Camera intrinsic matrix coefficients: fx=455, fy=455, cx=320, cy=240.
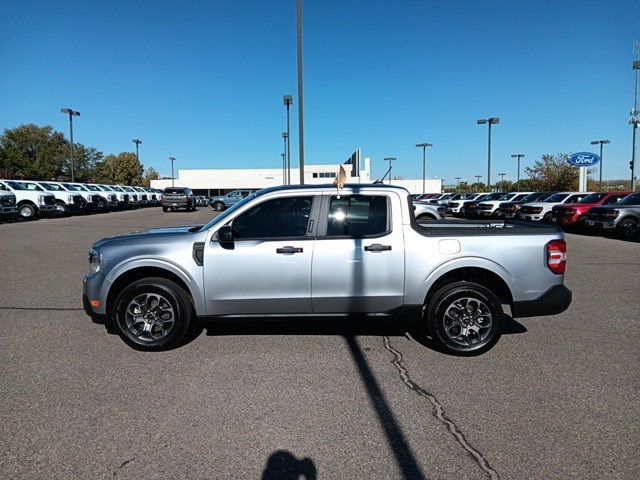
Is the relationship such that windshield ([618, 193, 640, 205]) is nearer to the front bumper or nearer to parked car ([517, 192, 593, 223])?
parked car ([517, 192, 593, 223])

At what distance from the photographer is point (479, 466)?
2.81 m

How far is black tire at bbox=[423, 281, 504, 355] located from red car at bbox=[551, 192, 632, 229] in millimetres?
16312

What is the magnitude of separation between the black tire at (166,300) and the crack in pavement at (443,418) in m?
2.17

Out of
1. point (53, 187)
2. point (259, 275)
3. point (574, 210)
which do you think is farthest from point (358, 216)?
point (53, 187)

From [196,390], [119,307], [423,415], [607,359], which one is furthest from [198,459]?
[607,359]

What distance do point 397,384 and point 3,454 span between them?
2895mm

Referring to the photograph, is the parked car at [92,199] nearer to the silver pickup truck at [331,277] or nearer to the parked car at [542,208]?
the parked car at [542,208]

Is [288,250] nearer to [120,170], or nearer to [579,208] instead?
[579,208]

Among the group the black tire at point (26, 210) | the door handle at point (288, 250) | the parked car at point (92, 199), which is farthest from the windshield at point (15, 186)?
the door handle at point (288, 250)

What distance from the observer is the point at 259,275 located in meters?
4.60

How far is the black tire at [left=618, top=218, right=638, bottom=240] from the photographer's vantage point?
15.7 meters

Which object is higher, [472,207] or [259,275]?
[472,207]

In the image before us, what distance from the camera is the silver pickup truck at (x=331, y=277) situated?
15.1ft

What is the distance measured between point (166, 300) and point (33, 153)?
87569 millimetres
